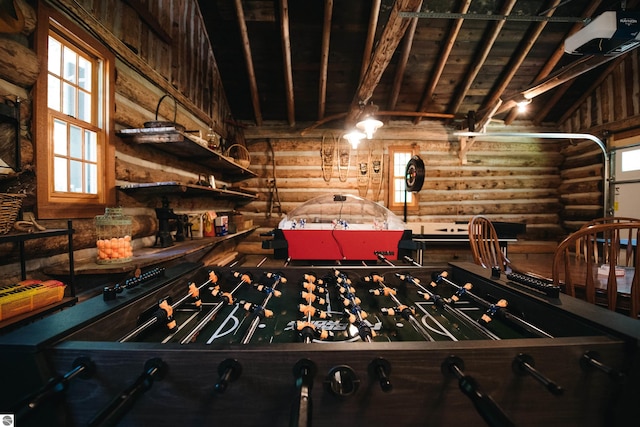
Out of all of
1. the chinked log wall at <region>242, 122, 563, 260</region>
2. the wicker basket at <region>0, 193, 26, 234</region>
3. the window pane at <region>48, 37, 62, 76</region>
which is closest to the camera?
the wicker basket at <region>0, 193, 26, 234</region>

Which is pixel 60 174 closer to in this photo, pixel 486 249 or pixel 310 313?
pixel 310 313

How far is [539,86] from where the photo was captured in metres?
4.27

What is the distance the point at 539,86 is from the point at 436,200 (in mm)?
3023

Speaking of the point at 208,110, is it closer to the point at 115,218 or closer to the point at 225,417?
the point at 115,218

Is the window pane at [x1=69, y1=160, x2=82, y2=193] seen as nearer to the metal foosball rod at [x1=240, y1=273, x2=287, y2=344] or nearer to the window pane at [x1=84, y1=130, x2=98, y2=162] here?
the window pane at [x1=84, y1=130, x2=98, y2=162]

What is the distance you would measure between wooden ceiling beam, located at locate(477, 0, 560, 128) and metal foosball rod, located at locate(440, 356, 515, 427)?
5860 millimetres

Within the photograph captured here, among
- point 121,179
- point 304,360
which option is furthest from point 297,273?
point 121,179

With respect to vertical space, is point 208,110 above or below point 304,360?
above

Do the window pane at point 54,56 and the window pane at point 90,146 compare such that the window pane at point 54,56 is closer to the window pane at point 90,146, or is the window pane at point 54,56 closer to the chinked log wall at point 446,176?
the window pane at point 90,146

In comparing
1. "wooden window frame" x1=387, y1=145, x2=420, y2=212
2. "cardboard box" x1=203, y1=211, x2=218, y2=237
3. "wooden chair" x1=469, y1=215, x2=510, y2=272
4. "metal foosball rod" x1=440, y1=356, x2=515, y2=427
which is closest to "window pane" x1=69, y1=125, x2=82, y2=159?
"cardboard box" x1=203, y1=211, x2=218, y2=237

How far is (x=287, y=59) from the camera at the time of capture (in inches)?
187

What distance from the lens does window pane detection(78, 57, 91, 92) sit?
2.40 metres

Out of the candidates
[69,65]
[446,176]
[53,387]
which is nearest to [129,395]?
[53,387]

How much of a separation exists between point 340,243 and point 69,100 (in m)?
3.29
